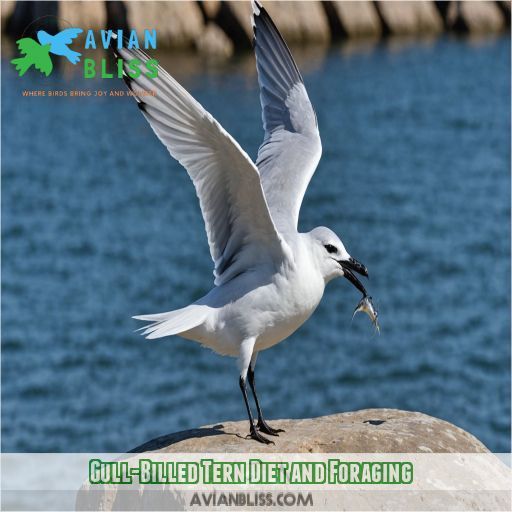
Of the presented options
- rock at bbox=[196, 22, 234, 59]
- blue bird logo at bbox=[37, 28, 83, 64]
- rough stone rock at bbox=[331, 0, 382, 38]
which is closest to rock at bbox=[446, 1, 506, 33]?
rough stone rock at bbox=[331, 0, 382, 38]

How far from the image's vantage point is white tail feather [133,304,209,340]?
7.24m

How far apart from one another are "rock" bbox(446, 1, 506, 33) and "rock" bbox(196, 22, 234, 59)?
9.15 metres

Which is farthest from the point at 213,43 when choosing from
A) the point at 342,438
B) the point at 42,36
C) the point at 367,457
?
the point at 367,457

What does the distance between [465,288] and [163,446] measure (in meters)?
13.9

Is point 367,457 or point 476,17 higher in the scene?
point 367,457

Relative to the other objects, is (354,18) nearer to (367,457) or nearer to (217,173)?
(217,173)

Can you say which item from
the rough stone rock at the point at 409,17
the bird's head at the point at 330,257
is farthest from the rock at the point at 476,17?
the bird's head at the point at 330,257

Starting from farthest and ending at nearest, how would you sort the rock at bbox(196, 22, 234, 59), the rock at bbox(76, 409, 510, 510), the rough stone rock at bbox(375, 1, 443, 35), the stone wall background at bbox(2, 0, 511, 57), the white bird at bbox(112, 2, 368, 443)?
the rough stone rock at bbox(375, 1, 443, 35), the rock at bbox(196, 22, 234, 59), the stone wall background at bbox(2, 0, 511, 57), the white bird at bbox(112, 2, 368, 443), the rock at bbox(76, 409, 510, 510)

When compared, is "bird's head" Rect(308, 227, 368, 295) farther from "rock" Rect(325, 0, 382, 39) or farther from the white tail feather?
"rock" Rect(325, 0, 382, 39)

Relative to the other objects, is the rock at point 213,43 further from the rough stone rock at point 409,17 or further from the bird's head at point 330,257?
the bird's head at point 330,257

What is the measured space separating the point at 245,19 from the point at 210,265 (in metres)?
15.5

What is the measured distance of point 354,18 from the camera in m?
38.0

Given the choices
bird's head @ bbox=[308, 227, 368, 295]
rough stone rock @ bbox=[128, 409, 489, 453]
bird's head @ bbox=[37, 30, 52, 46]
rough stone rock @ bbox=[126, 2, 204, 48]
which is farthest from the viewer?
rough stone rock @ bbox=[126, 2, 204, 48]

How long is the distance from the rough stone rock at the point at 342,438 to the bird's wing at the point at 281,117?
1.80 m
